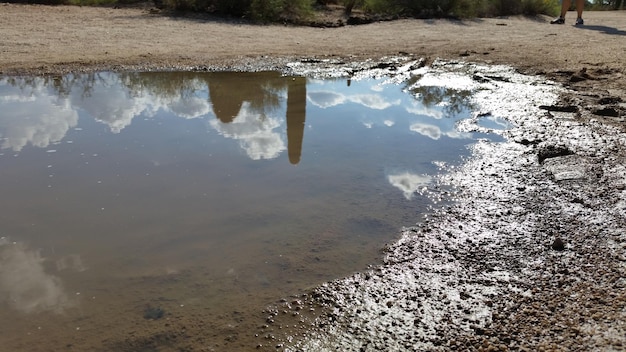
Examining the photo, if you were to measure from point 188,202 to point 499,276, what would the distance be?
98.4 inches

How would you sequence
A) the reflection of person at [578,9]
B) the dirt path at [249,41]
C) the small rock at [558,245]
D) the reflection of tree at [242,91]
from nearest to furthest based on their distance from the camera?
the small rock at [558,245] → the reflection of tree at [242,91] → the dirt path at [249,41] → the reflection of person at [578,9]

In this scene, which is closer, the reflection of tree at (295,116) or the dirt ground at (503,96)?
the dirt ground at (503,96)

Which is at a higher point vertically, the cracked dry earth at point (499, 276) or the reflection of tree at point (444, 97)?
the reflection of tree at point (444, 97)

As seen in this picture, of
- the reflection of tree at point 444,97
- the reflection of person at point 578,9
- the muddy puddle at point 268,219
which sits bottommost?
the muddy puddle at point 268,219

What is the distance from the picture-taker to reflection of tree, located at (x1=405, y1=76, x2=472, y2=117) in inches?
300

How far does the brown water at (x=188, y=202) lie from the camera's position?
123 inches

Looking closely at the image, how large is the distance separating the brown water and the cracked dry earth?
0.25 meters

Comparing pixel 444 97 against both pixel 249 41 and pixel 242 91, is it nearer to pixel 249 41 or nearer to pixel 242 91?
pixel 242 91

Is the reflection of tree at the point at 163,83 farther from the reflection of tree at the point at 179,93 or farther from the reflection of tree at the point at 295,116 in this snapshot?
the reflection of tree at the point at 295,116

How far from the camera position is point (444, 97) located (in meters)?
8.16

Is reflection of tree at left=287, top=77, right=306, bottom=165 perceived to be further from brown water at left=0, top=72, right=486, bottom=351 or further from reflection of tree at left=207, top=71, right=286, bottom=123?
reflection of tree at left=207, top=71, right=286, bottom=123

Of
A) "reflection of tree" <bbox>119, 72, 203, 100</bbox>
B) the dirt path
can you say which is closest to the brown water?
"reflection of tree" <bbox>119, 72, 203, 100</bbox>

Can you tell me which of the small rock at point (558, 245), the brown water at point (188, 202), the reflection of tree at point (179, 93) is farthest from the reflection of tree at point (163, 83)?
the small rock at point (558, 245)

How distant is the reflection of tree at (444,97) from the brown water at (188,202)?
0.06 meters
